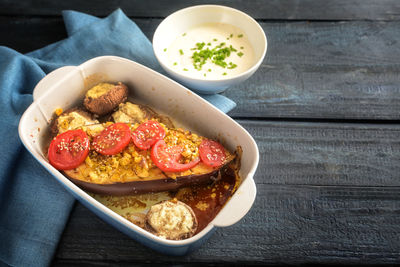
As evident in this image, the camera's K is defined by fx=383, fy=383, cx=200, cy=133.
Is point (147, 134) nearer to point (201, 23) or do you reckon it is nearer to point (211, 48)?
point (211, 48)

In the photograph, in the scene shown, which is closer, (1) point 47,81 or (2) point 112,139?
(2) point 112,139

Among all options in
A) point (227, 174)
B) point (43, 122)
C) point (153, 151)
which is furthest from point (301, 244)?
point (43, 122)

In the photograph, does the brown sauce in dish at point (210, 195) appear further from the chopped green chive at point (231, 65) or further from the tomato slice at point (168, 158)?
the chopped green chive at point (231, 65)

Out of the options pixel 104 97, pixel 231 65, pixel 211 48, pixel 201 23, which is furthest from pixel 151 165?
pixel 201 23

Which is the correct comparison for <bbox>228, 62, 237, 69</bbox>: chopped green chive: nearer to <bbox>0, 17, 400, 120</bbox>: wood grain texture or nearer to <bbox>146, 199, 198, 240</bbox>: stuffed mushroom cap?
<bbox>0, 17, 400, 120</bbox>: wood grain texture

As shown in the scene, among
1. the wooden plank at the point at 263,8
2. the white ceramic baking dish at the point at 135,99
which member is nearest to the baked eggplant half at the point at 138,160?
the white ceramic baking dish at the point at 135,99
